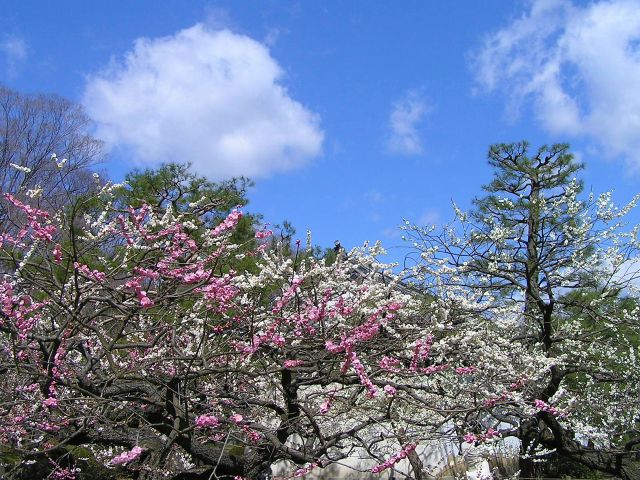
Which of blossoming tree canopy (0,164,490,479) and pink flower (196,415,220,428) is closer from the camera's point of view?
pink flower (196,415,220,428)

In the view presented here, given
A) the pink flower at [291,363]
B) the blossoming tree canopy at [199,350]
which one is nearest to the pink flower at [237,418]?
the blossoming tree canopy at [199,350]

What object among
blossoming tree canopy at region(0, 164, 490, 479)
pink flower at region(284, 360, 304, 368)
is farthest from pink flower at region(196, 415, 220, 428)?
pink flower at region(284, 360, 304, 368)

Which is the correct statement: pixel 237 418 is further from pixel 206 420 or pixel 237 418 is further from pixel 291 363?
A: pixel 291 363

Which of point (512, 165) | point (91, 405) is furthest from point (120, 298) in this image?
point (512, 165)

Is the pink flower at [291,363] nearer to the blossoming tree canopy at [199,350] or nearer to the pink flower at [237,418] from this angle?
the blossoming tree canopy at [199,350]

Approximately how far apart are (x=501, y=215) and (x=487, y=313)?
296 cm

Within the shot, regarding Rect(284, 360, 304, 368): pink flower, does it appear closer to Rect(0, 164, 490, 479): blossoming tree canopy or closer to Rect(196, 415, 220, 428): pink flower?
Rect(0, 164, 490, 479): blossoming tree canopy

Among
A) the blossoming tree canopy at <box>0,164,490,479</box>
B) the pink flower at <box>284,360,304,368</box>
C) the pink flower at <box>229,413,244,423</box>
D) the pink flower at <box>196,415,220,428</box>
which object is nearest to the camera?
the pink flower at <box>196,415,220,428</box>

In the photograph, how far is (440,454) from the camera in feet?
26.6

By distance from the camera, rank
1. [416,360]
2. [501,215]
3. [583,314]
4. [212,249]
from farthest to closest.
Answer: [501,215], [583,314], [212,249], [416,360]

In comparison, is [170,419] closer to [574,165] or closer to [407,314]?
[407,314]

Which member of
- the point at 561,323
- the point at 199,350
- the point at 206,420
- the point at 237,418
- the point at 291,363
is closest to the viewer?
the point at 206,420

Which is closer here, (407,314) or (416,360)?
(416,360)

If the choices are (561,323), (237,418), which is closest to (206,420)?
(237,418)
